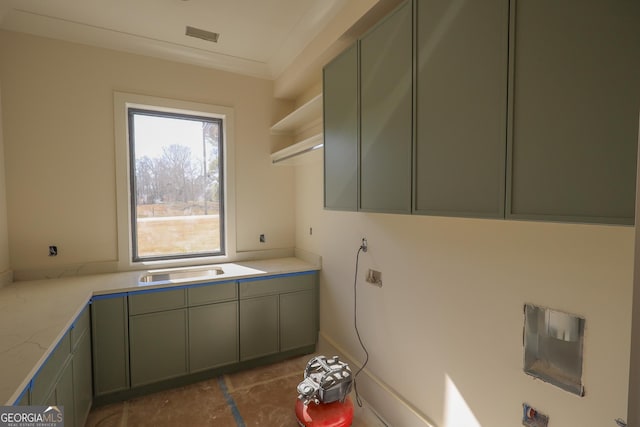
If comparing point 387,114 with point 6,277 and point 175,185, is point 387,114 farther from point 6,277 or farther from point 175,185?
point 6,277

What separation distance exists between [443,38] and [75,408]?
284 centimetres

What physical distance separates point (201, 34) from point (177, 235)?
1910mm

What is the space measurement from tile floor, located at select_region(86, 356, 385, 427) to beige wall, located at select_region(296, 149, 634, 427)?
639mm

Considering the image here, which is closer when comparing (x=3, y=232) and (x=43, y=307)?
(x=43, y=307)

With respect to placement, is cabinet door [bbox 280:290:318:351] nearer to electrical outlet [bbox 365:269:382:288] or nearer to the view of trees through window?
electrical outlet [bbox 365:269:382:288]

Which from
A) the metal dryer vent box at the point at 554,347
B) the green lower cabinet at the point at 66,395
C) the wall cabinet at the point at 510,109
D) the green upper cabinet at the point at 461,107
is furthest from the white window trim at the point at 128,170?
the metal dryer vent box at the point at 554,347

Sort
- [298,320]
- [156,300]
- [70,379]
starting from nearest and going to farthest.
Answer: [70,379] < [156,300] < [298,320]

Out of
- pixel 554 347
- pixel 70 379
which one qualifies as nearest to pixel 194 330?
pixel 70 379

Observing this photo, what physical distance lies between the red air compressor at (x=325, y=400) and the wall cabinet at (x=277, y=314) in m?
0.90

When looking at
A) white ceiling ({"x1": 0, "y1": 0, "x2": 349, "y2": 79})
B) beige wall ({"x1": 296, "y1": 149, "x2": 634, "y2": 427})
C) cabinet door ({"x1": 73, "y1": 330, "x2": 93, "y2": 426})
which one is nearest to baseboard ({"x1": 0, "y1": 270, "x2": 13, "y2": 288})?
cabinet door ({"x1": 73, "y1": 330, "x2": 93, "y2": 426})

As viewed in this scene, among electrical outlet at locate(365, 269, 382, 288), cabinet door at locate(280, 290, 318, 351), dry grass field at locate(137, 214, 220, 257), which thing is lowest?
cabinet door at locate(280, 290, 318, 351)

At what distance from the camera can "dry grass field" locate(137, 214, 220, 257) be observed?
9.86 feet

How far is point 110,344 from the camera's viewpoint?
2291 millimetres

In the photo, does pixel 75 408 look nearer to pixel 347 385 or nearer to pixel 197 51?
pixel 347 385
